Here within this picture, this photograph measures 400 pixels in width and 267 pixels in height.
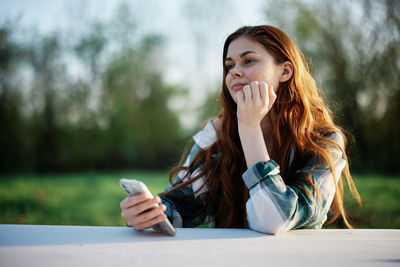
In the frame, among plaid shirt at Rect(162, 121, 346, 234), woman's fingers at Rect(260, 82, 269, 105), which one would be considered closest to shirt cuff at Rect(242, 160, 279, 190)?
plaid shirt at Rect(162, 121, 346, 234)

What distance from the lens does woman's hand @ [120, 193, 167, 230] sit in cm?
108

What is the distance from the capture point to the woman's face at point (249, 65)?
1.60m

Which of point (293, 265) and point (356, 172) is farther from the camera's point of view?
point (356, 172)

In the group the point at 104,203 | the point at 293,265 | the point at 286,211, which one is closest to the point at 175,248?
the point at 293,265

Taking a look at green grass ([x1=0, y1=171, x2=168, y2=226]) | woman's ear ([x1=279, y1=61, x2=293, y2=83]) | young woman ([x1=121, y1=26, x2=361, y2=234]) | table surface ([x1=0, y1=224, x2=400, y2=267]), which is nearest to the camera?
table surface ([x1=0, y1=224, x2=400, y2=267])

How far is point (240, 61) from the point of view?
1.65 m

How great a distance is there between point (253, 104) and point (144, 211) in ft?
2.19

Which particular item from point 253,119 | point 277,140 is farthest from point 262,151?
point 277,140

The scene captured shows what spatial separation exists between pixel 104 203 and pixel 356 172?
4264 millimetres

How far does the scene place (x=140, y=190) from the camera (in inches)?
41.7

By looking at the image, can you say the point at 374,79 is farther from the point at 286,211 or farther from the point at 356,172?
the point at 286,211

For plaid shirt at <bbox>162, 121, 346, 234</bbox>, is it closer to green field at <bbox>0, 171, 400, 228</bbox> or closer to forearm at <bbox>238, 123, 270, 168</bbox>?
forearm at <bbox>238, 123, 270, 168</bbox>

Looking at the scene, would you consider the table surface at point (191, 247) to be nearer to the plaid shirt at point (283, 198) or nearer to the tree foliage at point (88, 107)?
the plaid shirt at point (283, 198)

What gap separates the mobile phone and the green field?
10.1ft
